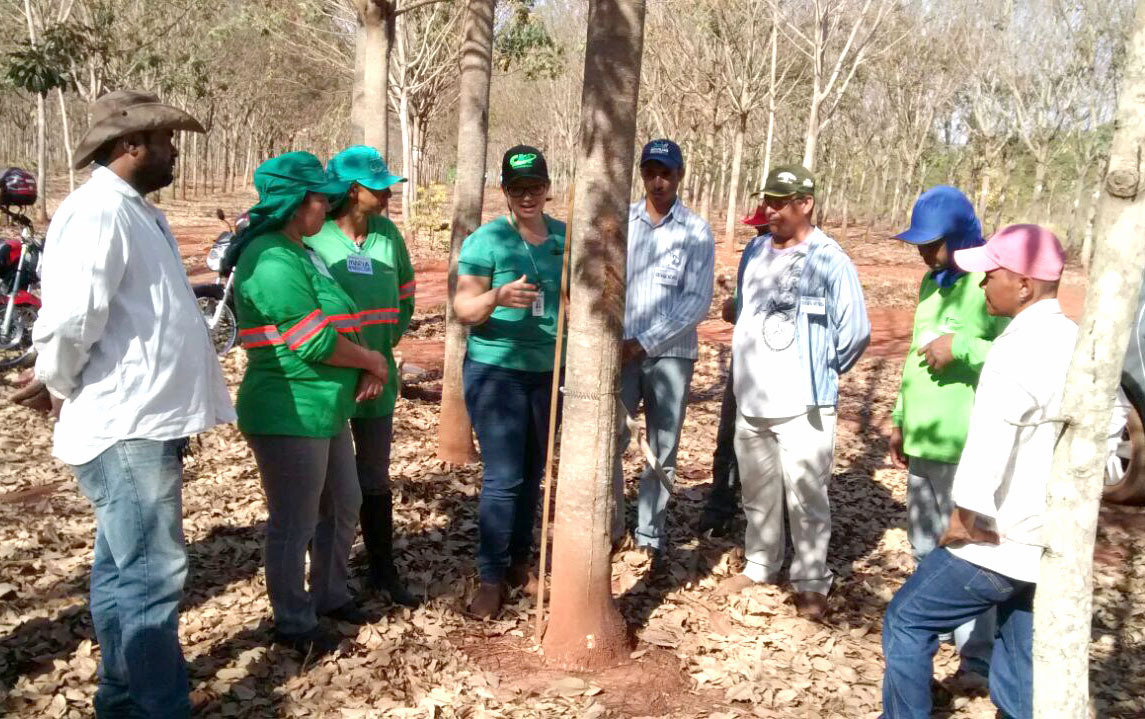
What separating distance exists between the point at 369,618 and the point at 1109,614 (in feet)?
11.2

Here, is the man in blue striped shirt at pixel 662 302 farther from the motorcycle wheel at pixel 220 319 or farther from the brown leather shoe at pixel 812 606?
the motorcycle wheel at pixel 220 319

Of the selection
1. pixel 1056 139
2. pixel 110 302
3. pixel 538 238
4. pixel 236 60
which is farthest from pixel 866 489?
pixel 236 60

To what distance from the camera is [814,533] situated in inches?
165

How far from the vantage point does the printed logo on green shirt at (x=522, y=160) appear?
3.70 metres

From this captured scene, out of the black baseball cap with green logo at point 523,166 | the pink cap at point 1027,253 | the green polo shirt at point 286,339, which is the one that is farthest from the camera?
the black baseball cap with green logo at point 523,166

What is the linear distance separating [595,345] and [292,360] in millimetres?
1063

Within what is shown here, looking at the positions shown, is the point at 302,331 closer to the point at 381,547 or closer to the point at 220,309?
the point at 381,547

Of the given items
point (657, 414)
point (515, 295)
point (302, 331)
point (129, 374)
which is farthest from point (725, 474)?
point (129, 374)

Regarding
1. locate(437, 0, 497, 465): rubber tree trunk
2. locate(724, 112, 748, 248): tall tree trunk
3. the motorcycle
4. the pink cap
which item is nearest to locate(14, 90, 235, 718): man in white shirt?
the pink cap

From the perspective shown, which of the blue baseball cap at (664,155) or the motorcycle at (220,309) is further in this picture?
the motorcycle at (220,309)

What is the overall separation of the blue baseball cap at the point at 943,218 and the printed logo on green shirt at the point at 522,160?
4.81 feet

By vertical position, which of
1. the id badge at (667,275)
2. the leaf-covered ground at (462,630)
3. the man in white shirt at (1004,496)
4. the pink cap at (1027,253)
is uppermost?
the pink cap at (1027,253)

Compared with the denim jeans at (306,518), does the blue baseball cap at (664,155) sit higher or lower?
higher

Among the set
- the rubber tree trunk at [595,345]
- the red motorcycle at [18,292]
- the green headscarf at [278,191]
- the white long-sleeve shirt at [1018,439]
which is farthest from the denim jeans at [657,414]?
the red motorcycle at [18,292]
